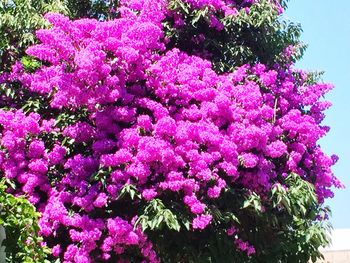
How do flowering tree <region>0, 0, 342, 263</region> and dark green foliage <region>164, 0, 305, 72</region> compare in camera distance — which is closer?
flowering tree <region>0, 0, 342, 263</region>

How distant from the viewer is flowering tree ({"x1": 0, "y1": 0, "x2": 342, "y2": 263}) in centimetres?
694

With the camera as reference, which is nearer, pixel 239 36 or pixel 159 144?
pixel 159 144

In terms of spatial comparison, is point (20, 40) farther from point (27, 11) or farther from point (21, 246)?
point (21, 246)

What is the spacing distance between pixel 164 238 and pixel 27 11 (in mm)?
3866

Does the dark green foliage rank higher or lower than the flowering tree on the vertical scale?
higher

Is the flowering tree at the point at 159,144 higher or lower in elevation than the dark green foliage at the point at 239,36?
lower

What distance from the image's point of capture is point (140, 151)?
689 centimetres

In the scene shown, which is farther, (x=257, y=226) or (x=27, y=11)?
(x=27, y=11)

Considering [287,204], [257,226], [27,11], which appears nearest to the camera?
[287,204]

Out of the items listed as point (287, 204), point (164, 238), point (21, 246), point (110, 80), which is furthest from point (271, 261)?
point (21, 246)

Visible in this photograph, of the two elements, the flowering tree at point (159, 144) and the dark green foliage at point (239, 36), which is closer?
the flowering tree at point (159, 144)

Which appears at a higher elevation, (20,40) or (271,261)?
(20,40)

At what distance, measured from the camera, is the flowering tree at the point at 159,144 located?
6941 mm

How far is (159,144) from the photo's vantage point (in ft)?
22.6
